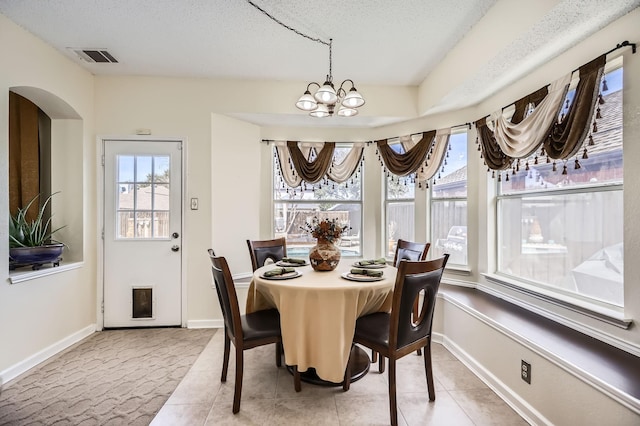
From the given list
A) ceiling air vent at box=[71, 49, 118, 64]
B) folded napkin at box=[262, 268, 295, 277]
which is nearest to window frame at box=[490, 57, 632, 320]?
folded napkin at box=[262, 268, 295, 277]

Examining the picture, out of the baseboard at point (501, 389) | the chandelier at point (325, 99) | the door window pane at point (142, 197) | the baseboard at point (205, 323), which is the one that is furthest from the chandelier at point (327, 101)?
the baseboard at point (205, 323)

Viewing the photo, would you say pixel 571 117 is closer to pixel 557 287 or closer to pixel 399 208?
pixel 557 287

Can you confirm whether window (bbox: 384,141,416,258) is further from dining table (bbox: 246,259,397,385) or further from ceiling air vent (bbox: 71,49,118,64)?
ceiling air vent (bbox: 71,49,118,64)

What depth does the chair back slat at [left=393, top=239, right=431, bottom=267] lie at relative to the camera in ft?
8.72

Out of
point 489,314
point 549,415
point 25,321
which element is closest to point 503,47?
point 489,314

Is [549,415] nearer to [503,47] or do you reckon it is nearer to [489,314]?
[489,314]

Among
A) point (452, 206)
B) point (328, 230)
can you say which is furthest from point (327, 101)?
point (452, 206)

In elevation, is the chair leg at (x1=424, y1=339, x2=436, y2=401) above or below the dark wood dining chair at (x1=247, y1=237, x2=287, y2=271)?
below

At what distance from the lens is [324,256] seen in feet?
7.72

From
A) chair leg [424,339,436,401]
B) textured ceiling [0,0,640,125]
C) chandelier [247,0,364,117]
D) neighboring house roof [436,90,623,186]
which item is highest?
textured ceiling [0,0,640,125]

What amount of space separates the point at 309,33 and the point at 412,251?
2067 millimetres

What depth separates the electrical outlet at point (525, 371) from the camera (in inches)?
71.2

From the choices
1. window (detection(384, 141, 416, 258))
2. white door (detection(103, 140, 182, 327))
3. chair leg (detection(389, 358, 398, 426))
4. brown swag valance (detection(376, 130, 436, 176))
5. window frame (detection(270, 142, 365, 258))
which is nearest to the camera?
chair leg (detection(389, 358, 398, 426))

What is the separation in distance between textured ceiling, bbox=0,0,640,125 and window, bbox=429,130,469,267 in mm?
559
